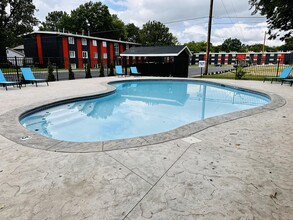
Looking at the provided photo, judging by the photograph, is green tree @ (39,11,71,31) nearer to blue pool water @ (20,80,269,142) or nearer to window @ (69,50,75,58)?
window @ (69,50,75,58)

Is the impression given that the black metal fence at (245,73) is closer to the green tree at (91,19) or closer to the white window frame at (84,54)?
the white window frame at (84,54)

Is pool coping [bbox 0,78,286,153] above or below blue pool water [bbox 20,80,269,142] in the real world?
above

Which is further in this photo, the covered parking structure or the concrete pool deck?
the covered parking structure

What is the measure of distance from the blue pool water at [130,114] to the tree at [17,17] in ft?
93.8

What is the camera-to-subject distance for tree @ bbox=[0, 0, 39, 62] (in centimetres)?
2968

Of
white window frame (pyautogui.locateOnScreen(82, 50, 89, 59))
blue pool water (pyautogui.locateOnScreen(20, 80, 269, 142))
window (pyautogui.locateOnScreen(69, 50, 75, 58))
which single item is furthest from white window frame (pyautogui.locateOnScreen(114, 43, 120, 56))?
blue pool water (pyautogui.locateOnScreen(20, 80, 269, 142))

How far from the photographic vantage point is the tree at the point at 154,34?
53.1 meters

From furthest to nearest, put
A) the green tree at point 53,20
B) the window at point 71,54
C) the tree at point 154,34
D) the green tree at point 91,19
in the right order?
the green tree at point 53,20, the tree at point 154,34, the green tree at point 91,19, the window at point 71,54

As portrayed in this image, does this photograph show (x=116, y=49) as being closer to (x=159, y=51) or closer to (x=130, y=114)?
(x=159, y=51)

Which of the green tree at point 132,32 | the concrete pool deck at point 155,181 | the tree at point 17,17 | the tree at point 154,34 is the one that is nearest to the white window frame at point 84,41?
the tree at point 17,17

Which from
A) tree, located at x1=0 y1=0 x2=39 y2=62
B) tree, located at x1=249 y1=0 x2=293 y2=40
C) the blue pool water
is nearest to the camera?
the blue pool water

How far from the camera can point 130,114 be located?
717 centimetres

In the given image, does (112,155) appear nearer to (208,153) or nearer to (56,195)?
(56,195)

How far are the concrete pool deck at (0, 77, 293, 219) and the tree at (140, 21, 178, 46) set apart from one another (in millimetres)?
53694
